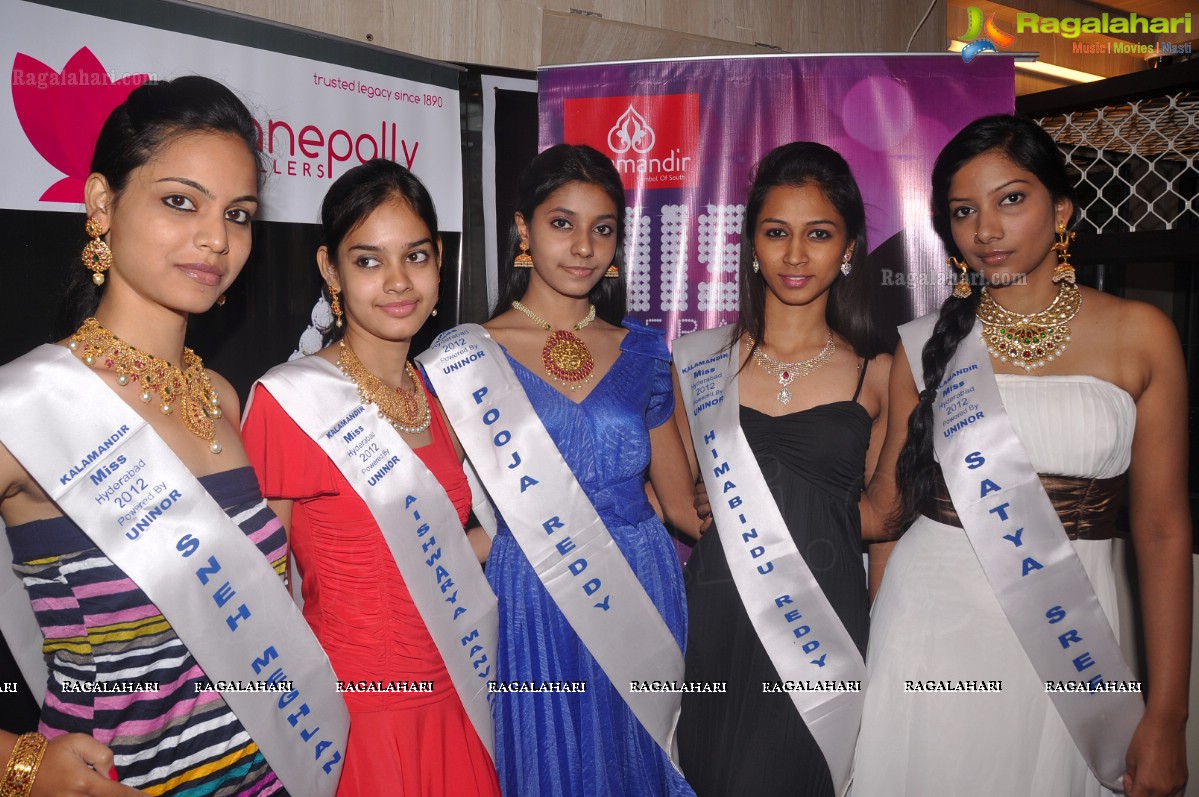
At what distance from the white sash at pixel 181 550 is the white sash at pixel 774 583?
944 millimetres

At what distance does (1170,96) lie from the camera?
228 centimetres

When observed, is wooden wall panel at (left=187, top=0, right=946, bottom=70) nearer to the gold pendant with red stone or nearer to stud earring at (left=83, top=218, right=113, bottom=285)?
the gold pendant with red stone

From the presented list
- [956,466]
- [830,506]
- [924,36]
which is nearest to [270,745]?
[830,506]

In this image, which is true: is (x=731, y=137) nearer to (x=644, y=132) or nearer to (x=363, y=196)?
(x=644, y=132)

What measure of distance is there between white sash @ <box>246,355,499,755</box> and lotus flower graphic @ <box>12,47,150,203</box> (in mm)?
913

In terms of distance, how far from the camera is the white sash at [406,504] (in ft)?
5.53

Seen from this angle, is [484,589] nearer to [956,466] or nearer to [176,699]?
[176,699]

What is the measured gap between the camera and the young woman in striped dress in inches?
50.5

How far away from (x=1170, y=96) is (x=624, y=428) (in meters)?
1.73

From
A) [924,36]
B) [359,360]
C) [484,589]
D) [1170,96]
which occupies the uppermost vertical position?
[924,36]

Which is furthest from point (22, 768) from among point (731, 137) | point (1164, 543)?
point (731, 137)

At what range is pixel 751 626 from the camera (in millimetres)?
1996

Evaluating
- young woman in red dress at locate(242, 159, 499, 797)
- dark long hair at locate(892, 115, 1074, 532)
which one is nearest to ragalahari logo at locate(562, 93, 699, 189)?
dark long hair at locate(892, 115, 1074, 532)

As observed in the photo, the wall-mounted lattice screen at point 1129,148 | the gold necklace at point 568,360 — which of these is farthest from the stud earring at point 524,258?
the wall-mounted lattice screen at point 1129,148
